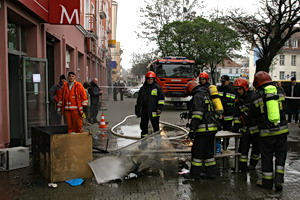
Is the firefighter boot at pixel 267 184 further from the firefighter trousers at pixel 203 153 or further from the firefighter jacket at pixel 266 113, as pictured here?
the firefighter trousers at pixel 203 153

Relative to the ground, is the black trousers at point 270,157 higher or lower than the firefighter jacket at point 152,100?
lower

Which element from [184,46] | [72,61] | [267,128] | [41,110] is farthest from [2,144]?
[184,46]

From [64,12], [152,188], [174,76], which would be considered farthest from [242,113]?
[174,76]

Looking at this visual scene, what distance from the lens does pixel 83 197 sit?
4.64 m

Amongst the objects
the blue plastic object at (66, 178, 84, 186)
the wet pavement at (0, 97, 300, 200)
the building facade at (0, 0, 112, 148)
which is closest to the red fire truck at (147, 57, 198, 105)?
the building facade at (0, 0, 112, 148)

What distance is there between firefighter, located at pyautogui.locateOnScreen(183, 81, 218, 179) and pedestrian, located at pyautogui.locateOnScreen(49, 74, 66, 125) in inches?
205

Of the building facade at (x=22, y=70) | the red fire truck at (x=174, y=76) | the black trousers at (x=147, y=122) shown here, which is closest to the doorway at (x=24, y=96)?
the building facade at (x=22, y=70)

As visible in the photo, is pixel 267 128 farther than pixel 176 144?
No

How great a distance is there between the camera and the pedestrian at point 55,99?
31.4 ft

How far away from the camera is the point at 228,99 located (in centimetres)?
706

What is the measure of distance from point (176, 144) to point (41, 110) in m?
3.75

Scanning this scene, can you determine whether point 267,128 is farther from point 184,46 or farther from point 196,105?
point 184,46

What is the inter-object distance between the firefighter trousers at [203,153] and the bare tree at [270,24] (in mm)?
19822

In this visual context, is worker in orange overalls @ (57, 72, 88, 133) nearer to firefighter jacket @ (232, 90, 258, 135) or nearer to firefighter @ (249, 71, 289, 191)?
firefighter jacket @ (232, 90, 258, 135)
